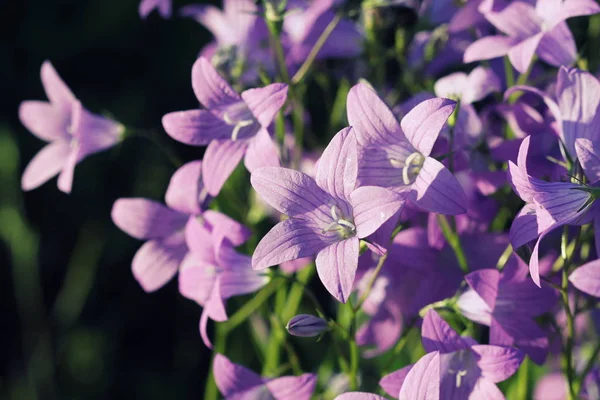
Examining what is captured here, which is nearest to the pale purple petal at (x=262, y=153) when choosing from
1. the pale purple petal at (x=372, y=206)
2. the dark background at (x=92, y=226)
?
the pale purple petal at (x=372, y=206)

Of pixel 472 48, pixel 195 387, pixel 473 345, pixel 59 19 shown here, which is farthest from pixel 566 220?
pixel 59 19

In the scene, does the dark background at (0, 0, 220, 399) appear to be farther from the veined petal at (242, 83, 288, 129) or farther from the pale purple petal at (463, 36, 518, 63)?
the pale purple petal at (463, 36, 518, 63)

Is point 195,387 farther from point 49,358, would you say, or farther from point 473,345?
point 473,345

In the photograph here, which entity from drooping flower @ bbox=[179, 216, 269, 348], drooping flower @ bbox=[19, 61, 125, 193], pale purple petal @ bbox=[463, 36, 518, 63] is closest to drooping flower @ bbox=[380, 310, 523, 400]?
drooping flower @ bbox=[179, 216, 269, 348]

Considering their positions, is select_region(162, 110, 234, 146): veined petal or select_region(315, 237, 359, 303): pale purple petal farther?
select_region(162, 110, 234, 146): veined petal

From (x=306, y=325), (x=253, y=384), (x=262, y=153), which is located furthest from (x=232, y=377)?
(x=262, y=153)

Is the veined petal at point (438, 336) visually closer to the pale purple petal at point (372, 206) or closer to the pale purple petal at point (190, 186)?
the pale purple petal at point (372, 206)
